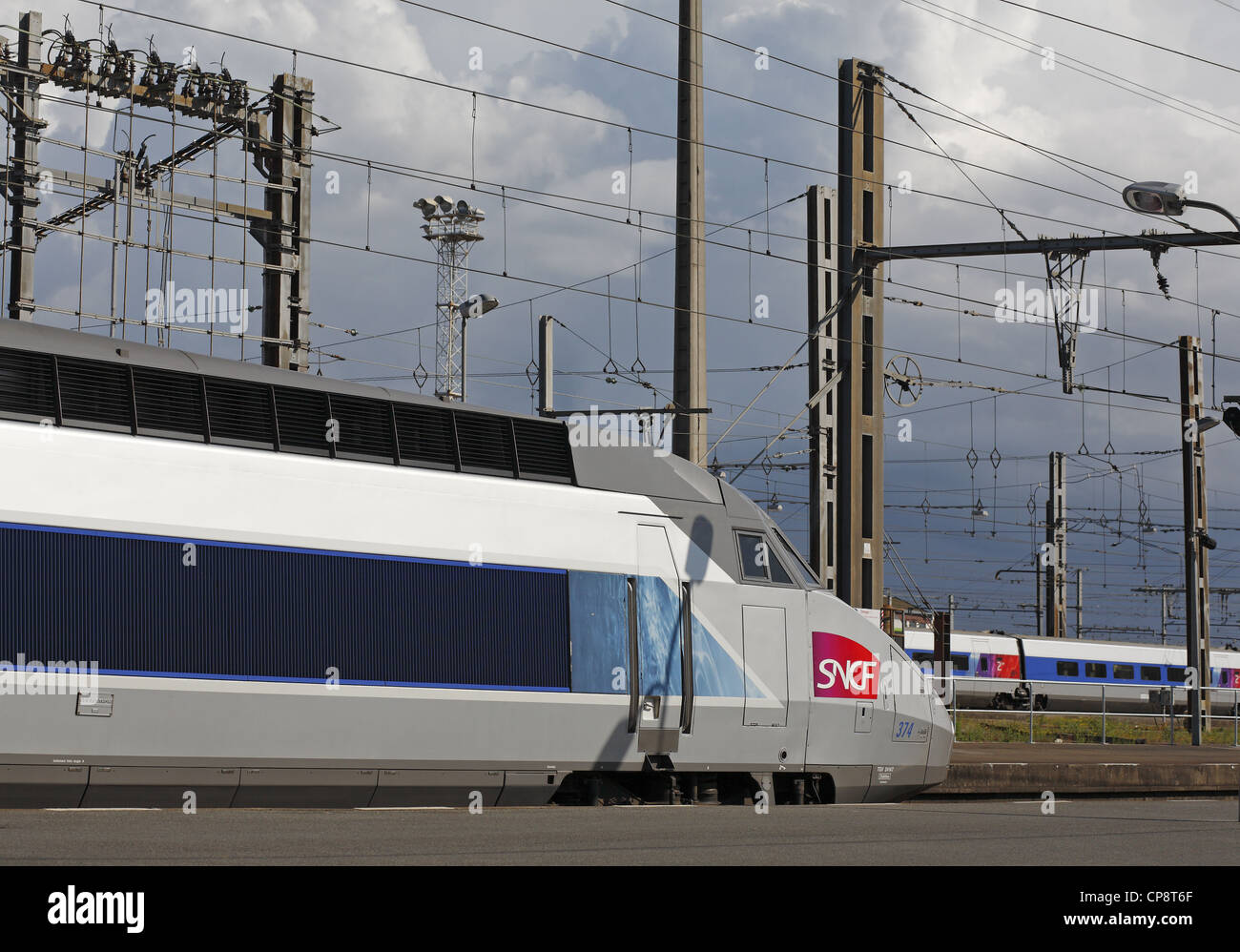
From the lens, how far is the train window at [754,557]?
16.3 metres

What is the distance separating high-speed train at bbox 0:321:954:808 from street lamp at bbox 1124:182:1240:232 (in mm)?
7165

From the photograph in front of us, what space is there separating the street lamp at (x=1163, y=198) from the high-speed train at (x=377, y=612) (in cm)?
716

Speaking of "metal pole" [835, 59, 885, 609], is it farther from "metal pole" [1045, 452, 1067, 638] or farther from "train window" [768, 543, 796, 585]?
"metal pole" [1045, 452, 1067, 638]

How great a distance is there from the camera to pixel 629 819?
12.0 m

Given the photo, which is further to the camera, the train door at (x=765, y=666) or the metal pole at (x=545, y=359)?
the metal pole at (x=545, y=359)

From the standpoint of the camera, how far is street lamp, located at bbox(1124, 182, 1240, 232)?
Answer: 65.1 ft

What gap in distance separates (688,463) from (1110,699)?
2046 inches

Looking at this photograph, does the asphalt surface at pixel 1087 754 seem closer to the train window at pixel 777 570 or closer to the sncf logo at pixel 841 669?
the sncf logo at pixel 841 669

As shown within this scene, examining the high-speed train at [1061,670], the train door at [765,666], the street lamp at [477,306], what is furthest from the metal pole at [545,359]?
the high-speed train at [1061,670]

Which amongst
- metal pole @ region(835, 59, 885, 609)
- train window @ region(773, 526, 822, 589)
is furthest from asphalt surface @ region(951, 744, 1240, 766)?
train window @ region(773, 526, 822, 589)
